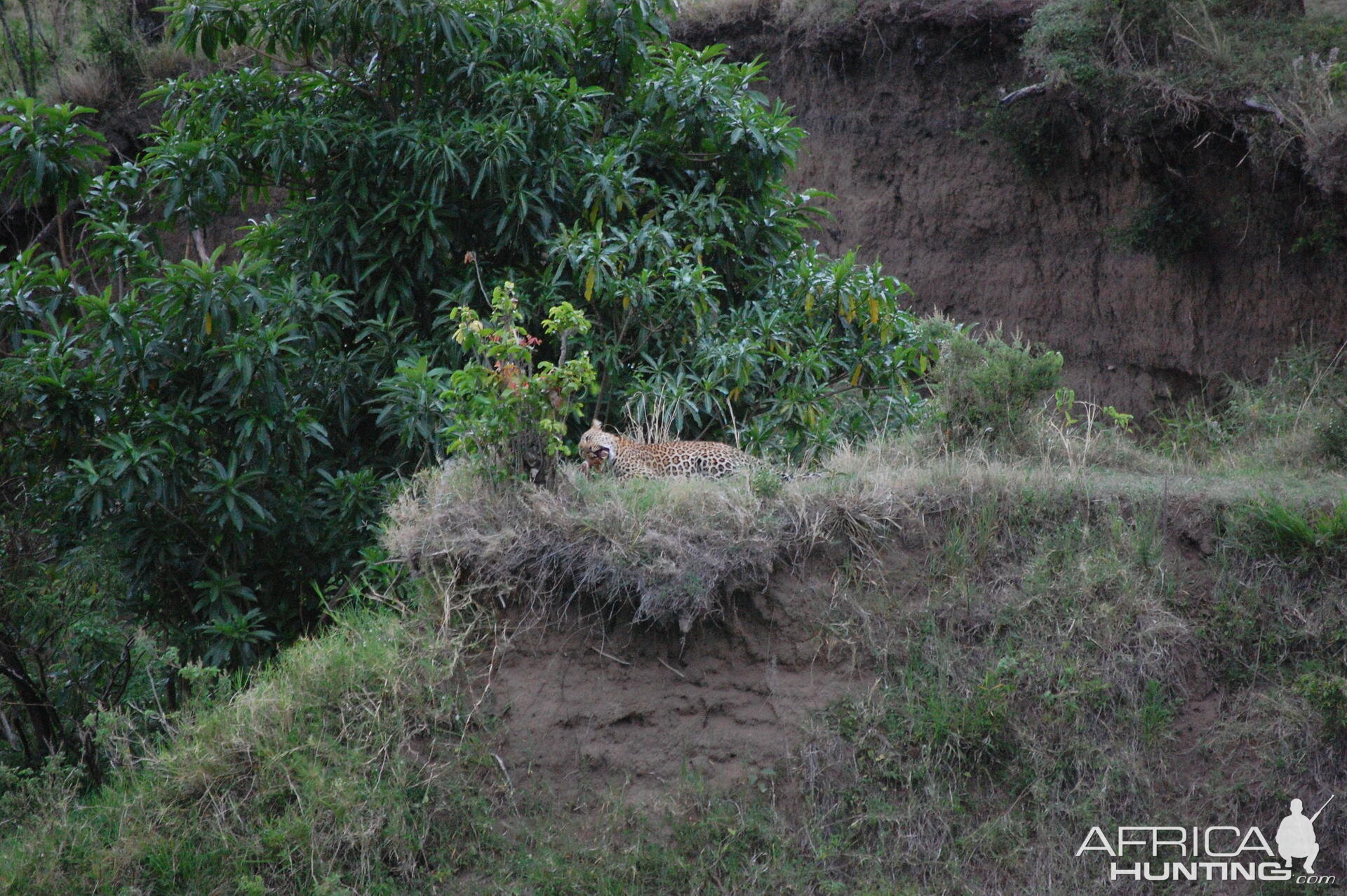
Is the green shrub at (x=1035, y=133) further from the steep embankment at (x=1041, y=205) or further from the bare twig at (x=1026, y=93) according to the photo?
the bare twig at (x=1026, y=93)

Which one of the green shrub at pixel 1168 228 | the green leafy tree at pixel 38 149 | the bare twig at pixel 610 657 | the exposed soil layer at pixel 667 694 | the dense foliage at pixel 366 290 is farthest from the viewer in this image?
the green shrub at pixel 1168 228

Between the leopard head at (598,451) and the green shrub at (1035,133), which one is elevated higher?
the green shrub at (1035,133)

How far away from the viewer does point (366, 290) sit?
9.38m

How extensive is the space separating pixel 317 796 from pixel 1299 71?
38.5 ft

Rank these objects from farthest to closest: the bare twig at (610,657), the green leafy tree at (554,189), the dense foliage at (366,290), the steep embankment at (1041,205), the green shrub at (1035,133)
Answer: the green shrub at (1035,133) < the steep embankment at (1041,205) < the green leafy tree at (554,189) < the dense foliage at (366,290) < the bare twig at (610,657)

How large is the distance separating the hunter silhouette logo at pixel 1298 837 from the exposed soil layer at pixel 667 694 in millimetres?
2235

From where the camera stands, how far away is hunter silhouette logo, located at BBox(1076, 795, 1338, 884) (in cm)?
605

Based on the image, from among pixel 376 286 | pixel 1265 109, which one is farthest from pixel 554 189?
pixel 1265 109

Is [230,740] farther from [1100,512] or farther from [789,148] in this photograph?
[789,148]

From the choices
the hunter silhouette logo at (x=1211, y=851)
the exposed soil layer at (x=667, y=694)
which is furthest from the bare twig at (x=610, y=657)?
the hunter silhouette logo at (x=1211, y=851)

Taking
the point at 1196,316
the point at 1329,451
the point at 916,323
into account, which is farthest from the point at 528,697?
the point at 1196,316

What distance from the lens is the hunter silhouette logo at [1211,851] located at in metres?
6.05

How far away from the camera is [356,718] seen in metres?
6.29

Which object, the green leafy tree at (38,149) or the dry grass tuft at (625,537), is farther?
the green leafy tree at (38,149)
